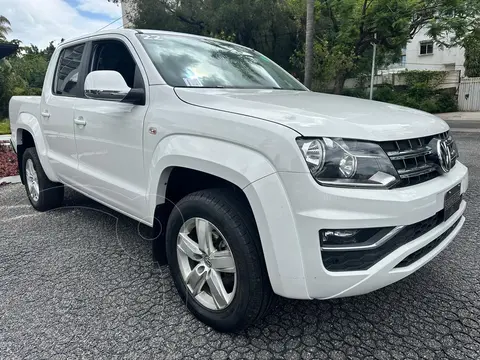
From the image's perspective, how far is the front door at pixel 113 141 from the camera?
8.97 ft

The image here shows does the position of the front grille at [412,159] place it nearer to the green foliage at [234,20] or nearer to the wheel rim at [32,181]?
the wheel rim at [32,181]

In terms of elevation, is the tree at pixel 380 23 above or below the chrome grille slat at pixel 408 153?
above

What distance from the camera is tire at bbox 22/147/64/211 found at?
4379 millimetres

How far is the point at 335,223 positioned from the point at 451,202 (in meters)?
0.92

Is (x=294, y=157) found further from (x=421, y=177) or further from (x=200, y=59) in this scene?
(x=200, y=59)

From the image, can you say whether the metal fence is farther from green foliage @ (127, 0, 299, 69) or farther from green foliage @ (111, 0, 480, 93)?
green foliage @ (127, 0, 299, 69)

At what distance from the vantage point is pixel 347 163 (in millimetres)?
1846

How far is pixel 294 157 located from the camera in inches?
70.8

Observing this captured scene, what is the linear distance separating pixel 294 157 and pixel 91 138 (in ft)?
6.74

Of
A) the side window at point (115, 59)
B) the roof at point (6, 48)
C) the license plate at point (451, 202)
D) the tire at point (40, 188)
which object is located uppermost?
the roof at point (6, 48)

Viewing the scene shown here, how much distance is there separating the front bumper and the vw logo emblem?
0.35m

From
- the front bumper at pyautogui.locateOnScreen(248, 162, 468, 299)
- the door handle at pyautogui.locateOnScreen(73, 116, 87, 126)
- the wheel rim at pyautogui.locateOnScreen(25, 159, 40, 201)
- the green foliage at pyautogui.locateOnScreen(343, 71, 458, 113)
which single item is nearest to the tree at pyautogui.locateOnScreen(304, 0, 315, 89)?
the wheel rim at pyautogui.locateOnScreen(25, 159, 40, 201)

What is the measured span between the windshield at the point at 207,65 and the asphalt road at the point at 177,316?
1.52m

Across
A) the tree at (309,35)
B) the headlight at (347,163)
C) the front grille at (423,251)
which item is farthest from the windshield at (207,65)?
the tree at (309,35)
